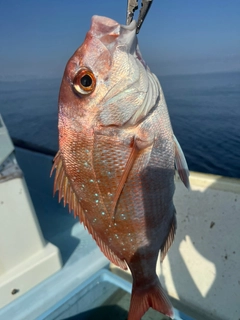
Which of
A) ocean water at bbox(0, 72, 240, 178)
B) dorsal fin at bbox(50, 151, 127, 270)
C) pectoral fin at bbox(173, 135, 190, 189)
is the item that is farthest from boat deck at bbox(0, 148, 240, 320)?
ocean water at bbox(0, 72, 240, 178)

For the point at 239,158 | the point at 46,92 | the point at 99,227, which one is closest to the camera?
the point at 99,227

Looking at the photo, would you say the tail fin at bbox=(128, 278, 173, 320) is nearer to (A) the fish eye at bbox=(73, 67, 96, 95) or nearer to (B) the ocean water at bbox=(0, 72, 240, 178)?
(A) the fish eye at bbox=(73, 67, 96, 95)

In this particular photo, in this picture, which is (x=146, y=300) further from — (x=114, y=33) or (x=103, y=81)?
(x=114, y=33)

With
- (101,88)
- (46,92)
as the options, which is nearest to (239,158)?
(101,88)

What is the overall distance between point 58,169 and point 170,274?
1.64m

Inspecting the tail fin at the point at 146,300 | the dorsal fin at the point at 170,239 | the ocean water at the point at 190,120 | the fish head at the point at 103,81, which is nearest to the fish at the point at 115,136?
the fish head at the point at 103,81

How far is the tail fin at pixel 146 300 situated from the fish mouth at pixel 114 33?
105 centimetres

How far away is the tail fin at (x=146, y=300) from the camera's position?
49.8 inches

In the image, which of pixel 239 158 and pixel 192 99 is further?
pixel 192 99

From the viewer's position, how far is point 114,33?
99cm

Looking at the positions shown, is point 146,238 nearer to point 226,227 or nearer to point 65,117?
point 65,117

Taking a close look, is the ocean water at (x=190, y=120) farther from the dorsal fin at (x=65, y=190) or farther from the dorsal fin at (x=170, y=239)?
the dorsal fin at (x=65, y=190)

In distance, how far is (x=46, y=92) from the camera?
9.07m

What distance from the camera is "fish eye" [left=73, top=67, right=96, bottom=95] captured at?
1030mm
